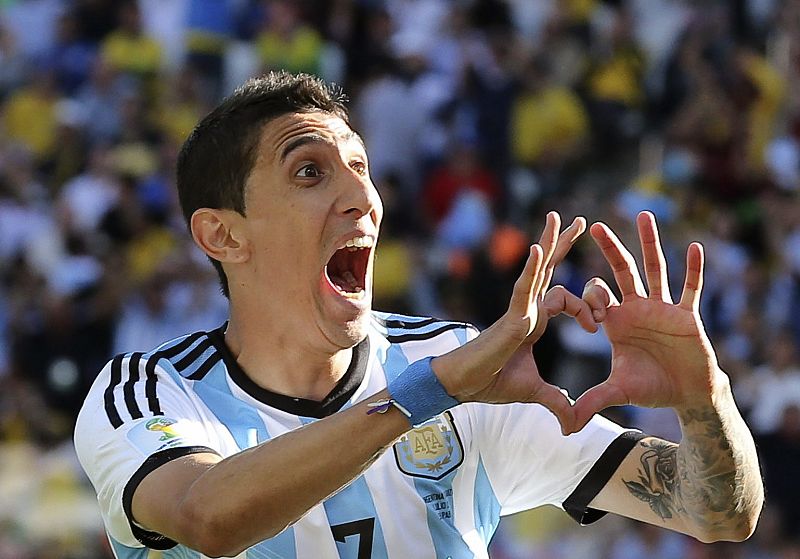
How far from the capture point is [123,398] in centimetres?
391

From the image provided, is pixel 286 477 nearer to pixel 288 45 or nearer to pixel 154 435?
pixel 154 435

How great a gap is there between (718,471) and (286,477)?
1.16 metres

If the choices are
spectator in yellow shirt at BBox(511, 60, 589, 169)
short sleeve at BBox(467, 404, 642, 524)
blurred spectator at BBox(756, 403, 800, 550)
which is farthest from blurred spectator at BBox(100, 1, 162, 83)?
short sleeve at BBox(467, 404, 642, 524)

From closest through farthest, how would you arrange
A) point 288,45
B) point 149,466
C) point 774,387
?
point 149,466
point 774,387
point 288,45

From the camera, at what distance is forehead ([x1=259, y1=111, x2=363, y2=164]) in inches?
161

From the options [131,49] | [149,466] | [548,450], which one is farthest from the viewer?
[131,49]

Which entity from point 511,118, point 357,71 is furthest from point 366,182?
point 357,71

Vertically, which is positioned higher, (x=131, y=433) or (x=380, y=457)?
(x=131, y=433)

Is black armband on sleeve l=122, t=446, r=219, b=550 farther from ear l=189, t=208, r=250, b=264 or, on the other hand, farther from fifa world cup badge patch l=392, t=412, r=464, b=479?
ear l=189, t=208, r=250, b=264

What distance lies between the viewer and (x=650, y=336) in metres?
3.59

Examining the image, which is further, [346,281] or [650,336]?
[346,281]

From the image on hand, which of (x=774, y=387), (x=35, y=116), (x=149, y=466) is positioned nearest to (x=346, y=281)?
(x=149, y=466)

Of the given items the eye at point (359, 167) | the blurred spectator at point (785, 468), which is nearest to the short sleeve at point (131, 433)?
the eye at point (359, 167)

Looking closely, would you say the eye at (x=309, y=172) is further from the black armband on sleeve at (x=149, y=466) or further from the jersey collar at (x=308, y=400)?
the black armband on sleeve at (x=149, y=466)
